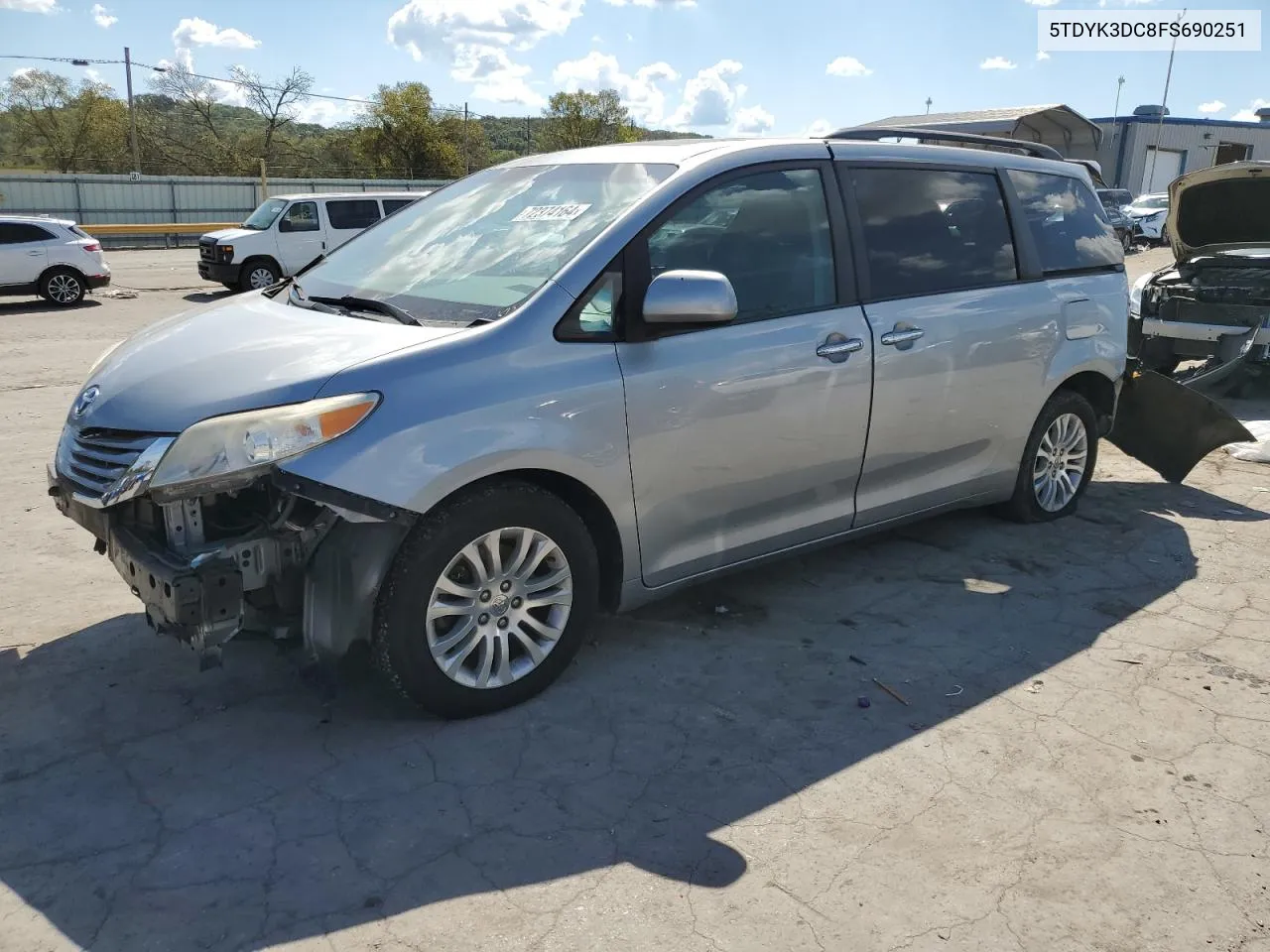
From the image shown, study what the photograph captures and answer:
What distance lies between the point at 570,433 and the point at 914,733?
154cm

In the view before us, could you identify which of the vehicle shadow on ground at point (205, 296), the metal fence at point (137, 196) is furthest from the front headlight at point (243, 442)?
the metal fence at point (137, 196)

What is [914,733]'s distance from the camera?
347cm

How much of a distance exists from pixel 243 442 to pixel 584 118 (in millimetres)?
69257

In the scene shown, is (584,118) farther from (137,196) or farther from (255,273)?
(255,273)

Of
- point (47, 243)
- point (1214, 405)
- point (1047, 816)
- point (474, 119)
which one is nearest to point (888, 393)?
point (1047, 816)

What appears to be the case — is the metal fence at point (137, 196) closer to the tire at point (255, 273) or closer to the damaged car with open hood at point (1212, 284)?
the tire at point (255, 273)

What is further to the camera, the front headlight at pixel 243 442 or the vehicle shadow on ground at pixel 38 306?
the vehicle shadow on ground at pixel 38 306

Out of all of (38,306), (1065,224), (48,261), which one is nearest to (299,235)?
(48,261)

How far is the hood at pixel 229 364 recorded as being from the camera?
3133 mm

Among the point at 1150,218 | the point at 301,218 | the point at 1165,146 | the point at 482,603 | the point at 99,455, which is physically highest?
the point at 1165,146

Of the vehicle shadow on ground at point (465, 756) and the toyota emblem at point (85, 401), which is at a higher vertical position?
the toyota emblem at point (85, 401)

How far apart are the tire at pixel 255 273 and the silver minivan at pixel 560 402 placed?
1503cm

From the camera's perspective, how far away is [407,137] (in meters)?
57.1

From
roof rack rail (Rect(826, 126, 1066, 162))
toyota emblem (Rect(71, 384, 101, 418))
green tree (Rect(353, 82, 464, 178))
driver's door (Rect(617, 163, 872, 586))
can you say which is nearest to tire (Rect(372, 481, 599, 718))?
driver's door (Rect(617, 163, 872, 586))
